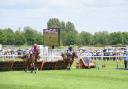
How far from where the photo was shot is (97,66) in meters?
37.8

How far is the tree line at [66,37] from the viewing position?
121 metres

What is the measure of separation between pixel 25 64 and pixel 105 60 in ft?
43.6

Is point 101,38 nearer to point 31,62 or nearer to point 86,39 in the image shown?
point 86,39

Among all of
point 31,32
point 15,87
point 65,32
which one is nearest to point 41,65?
point 15,87

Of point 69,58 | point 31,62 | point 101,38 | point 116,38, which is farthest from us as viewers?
point 101,38

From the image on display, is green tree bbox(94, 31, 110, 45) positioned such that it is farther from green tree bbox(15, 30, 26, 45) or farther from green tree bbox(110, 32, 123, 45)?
green tree bbox(15, 30, 26, 45)

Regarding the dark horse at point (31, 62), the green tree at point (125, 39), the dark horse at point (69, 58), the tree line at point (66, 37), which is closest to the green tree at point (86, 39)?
the tree line at point (66, 37)

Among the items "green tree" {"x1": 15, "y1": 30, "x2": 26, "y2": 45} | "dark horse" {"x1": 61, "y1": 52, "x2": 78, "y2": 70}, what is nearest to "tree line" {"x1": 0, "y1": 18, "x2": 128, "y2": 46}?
"green tree" {"x1": 15, "y1": 30, "x2": 26, "y2": 45}

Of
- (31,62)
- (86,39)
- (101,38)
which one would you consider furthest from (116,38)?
(31,62)

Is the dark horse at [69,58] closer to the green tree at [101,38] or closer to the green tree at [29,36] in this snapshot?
the green tree at [29,36]

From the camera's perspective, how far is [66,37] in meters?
134

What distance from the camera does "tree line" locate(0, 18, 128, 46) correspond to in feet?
397

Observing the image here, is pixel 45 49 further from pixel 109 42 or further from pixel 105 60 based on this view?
pixel 109 42

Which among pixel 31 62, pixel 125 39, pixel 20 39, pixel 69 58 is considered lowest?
pixel 31 62
